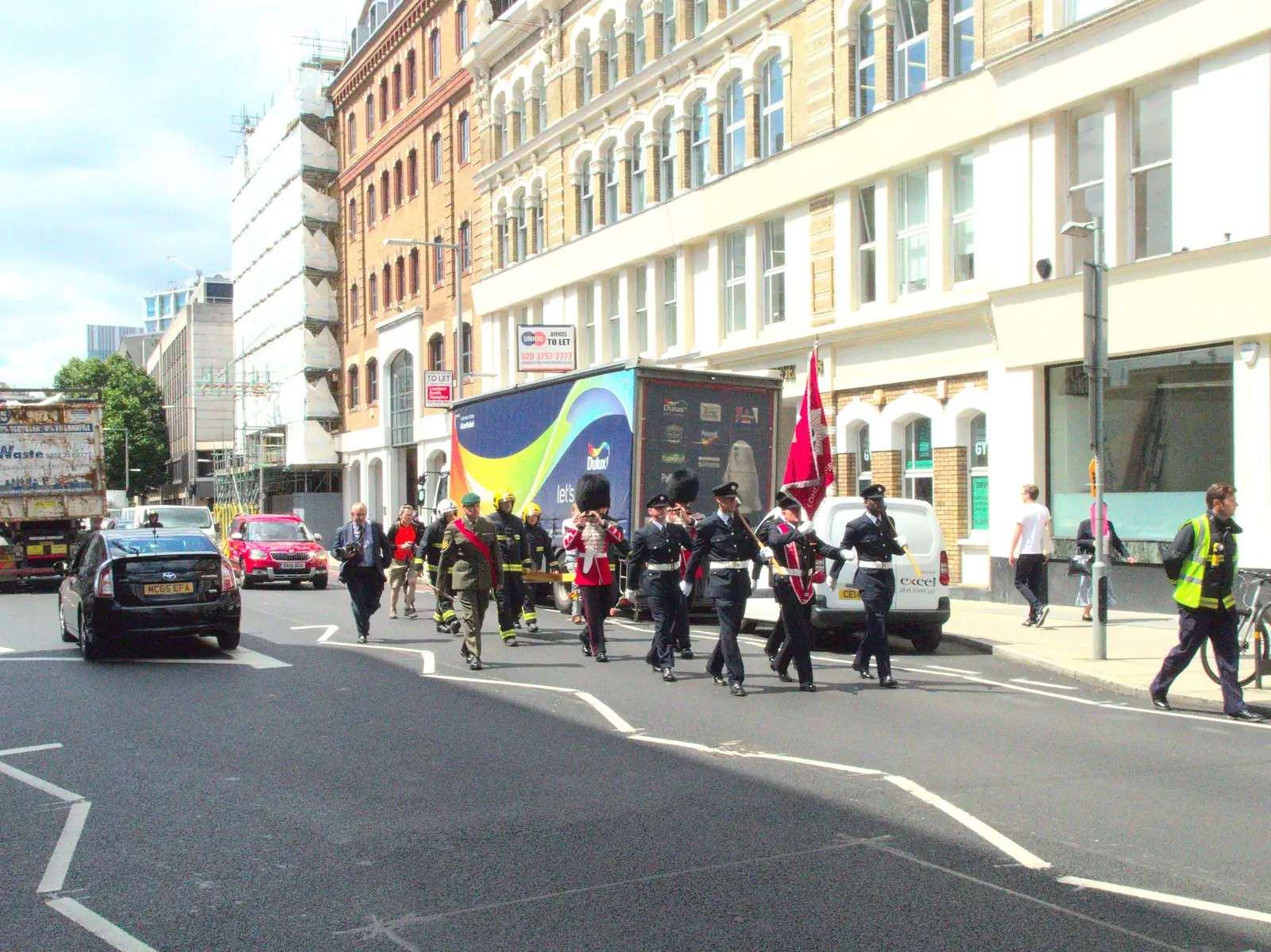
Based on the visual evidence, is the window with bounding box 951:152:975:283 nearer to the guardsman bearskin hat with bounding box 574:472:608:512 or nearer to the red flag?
the red flag

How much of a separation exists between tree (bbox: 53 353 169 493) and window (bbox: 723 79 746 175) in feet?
238

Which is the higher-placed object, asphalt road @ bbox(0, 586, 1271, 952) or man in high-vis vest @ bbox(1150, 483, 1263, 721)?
man in high-vis vest @ bbox(1150, 483, 1263, 721)

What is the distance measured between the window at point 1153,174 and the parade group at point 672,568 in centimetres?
651

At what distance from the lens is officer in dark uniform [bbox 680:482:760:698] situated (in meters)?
10.8

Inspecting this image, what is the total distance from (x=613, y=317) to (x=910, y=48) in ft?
37.8

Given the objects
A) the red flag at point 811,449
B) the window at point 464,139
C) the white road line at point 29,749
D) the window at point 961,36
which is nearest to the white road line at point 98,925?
the white road line at point 29,749

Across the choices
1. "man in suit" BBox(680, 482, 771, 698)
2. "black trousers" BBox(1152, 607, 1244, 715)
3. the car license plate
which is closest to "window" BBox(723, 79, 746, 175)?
the car license plate

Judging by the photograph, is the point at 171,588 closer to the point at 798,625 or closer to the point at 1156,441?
the point at 798,625

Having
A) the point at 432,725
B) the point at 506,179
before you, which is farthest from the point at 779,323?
the point at 432,725

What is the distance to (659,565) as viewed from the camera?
1205 cm

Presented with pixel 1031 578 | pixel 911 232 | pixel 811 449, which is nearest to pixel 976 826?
pixel 1031 578

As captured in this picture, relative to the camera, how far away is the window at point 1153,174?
17250 mm

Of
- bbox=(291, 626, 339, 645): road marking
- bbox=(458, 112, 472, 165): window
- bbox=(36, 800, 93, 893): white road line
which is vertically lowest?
bbox=(291, 626, 339, 645): road marking

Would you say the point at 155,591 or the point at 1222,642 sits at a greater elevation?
the point at 155,591
